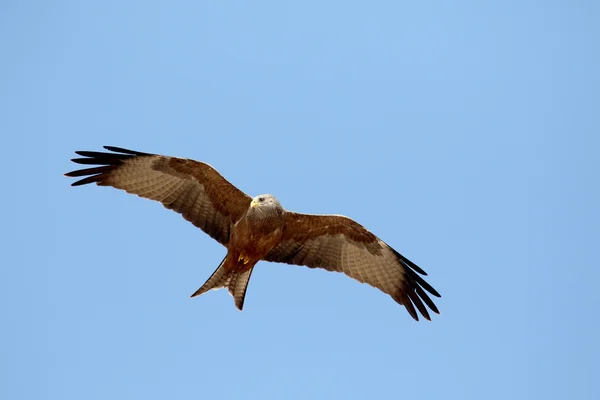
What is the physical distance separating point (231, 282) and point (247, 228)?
45.4 inches

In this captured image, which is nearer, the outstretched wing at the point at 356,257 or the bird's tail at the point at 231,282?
the bird's tail at the point at 231,282

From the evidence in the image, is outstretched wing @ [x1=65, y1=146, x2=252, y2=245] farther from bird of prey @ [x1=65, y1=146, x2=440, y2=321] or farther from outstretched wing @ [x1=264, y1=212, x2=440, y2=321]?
outstretched wing @ [x1=264, y1=212, x2=440, y2=321]

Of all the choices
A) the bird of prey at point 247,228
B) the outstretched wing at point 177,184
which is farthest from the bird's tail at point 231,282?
the outstretched wing at point 177,184

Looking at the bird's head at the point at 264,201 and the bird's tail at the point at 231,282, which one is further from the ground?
the bird's head at the point at 264,201

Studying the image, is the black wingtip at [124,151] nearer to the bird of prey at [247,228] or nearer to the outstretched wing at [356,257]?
the bird of prey at [247,228]

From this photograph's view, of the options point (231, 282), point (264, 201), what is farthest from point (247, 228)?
point (231, 282)

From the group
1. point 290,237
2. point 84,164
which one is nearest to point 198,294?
point 290,237

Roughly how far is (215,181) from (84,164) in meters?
2.01

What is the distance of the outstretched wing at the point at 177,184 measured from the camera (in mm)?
14195

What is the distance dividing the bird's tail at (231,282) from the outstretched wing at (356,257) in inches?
22.4

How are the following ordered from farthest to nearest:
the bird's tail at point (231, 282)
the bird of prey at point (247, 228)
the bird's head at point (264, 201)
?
the bird's tail at point (231, 282), the bird of prey at point (247, 228), the bird's head at point (264, 201)

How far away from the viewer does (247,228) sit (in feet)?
45.2

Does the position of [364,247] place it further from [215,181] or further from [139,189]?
[139,189]

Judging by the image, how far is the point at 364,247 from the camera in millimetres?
14922
